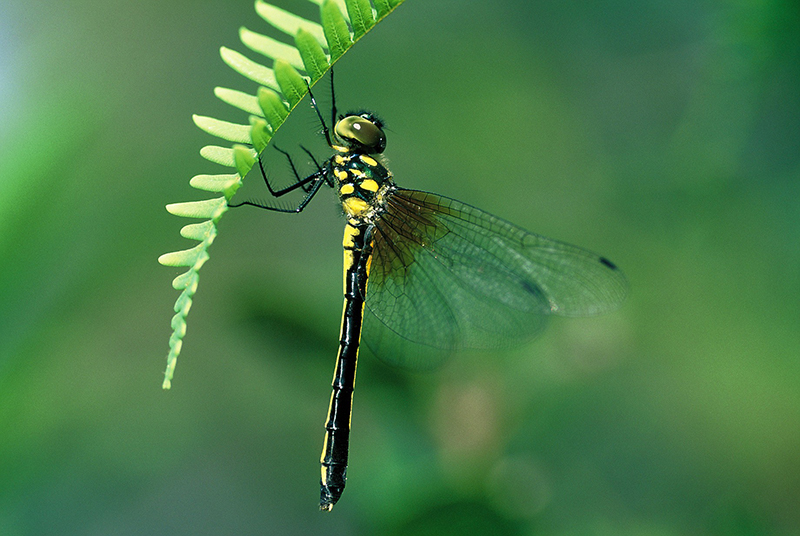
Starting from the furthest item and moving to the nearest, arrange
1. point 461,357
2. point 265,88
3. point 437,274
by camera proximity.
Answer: point 461,357
point 437,274
point 265,88

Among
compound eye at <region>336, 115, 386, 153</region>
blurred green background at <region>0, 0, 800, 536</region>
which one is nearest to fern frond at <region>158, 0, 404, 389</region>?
blurred green background at <region>0, 0, 800, 536</region>

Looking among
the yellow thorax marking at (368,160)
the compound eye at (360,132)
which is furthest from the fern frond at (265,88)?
the yellow thorax marking at (368,160)

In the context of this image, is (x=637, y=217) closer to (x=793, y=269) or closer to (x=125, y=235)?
(x=793, y=269)

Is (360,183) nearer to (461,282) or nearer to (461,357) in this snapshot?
(461,282)

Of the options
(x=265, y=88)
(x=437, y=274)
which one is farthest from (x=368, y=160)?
(x=265, y=88)

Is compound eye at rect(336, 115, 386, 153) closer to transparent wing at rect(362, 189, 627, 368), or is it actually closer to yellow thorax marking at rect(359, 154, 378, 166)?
yellow thorax marking at rect(359, 154, 378, 166)

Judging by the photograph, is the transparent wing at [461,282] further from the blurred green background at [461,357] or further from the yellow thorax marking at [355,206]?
the blurred green background at [461,357]
